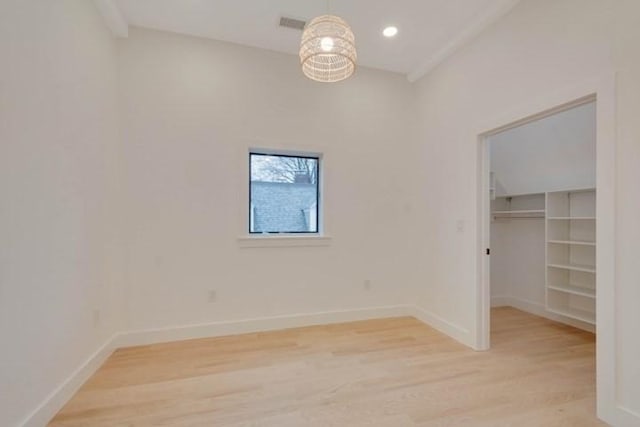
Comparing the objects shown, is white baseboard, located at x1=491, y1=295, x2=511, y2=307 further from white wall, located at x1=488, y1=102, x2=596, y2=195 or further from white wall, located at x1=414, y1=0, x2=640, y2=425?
white wall, located at x1=488, y1=102, x2=596, y2=195

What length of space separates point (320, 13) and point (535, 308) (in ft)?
14.2

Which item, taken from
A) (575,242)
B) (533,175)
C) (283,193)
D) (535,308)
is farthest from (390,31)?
(535,308)

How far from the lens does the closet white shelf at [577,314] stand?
132 inches

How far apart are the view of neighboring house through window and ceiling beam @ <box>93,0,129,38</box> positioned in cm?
163

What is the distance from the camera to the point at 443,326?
3.48 metres

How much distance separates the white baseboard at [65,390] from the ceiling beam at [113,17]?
285 cm

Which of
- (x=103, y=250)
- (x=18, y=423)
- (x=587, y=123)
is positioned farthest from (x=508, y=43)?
(x=18, y=423)


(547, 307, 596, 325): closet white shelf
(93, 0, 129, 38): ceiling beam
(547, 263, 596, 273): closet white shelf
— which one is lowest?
(547, 307, 596, 325): closet white shelf

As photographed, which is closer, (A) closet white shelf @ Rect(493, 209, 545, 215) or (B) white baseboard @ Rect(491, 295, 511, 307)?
(A) closet white shelf @ Rect(493, 209, 545, 215)

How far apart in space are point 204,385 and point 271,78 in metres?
3.04

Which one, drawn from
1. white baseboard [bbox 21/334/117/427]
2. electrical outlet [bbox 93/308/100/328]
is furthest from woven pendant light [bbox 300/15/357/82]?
white baseboard [bbox 21/334/117/427]

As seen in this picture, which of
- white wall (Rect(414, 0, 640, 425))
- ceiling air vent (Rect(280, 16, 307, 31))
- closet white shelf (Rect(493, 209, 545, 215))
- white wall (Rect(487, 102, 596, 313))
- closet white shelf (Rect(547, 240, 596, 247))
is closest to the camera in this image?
white wall (Rect(414, 0, 640, 425))

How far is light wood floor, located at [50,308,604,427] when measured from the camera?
1.98 metres

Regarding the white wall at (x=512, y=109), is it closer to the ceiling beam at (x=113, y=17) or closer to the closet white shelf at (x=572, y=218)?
the closet white shelf at (x=572, y=218)
